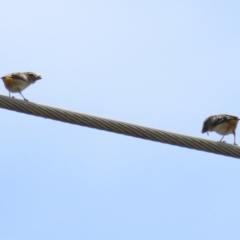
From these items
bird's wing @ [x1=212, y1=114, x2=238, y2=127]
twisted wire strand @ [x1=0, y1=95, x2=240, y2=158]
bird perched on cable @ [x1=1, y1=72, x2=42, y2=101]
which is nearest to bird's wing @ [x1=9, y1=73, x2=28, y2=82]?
bird perched on cable @ [x1=1, y1=72, x2=42, y2=101]

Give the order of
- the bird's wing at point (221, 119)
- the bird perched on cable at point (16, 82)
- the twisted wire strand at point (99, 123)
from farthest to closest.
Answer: the bird's wing at point (221, 119) → the bird perched on cable at point (16, 82) → the twisted wire strand at point (99, 123)

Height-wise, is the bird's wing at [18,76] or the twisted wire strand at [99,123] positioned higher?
the bird's wing at [18,76]

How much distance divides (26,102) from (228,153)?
2378 mm

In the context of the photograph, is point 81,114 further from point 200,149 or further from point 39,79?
point 39,79

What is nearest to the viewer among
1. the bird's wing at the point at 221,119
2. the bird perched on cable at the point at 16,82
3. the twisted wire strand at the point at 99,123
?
the twisted wire strand at the point at 99,123

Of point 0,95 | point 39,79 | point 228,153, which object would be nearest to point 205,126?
point 39,79

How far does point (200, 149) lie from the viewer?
32.2ft

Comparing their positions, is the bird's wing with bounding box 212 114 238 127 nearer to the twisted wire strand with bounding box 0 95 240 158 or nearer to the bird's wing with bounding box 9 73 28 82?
the bird's wing with bounding box 9 73 28 82

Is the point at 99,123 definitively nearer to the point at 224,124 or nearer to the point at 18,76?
the point at 18,76

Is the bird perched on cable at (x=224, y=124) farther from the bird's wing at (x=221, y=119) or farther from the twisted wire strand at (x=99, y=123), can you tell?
the twisted wire strand at (x=99, y=123)

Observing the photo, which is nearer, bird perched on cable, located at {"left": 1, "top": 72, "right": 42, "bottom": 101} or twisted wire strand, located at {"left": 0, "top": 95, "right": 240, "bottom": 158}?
twisted wire strand, located at {"left": 0, "top": 95, "right": 240, "bottom": 158}

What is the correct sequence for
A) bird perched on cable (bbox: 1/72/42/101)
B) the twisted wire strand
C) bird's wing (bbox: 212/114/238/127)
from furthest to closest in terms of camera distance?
bird's wing (bbox: 212/114/238/127)
bird perched on cable (bbox: 1/72/42/101)
the twisted wire strand

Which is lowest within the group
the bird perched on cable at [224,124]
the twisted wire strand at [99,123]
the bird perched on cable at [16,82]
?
the twisted wire strand at [99,123]

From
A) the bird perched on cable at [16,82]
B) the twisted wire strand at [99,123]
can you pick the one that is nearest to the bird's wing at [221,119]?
the bird perched on cable at [16,82]
